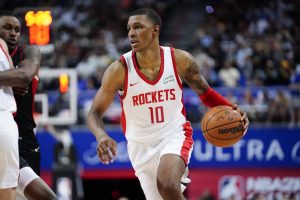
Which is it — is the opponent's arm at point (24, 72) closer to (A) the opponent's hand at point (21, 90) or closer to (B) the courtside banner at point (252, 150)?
(A) the opponent's hand at point (21, 90)

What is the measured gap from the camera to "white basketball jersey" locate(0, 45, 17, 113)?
17.6 ft

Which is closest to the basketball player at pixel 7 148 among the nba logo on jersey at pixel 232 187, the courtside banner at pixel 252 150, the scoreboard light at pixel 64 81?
the scoreboard light at pixel 64 81

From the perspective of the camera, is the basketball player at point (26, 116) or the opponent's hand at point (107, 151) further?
the basketball player at point (26, 116)

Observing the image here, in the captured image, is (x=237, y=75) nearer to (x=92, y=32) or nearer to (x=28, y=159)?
(x=92, y=32)

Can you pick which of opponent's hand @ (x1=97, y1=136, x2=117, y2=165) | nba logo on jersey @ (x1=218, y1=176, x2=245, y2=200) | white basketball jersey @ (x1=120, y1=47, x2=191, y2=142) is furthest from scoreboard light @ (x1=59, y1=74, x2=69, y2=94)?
opponent's hand @ (x1=97, y1=136, x2=117, y2=165)

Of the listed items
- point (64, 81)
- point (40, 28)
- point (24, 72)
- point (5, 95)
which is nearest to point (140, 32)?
point (24, 72)

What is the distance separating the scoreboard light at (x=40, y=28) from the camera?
13266 millimetres

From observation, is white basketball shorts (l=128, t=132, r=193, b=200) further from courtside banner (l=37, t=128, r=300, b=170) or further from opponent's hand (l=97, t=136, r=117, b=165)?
courtside banner (l=37, t=128, r=300, b=170)

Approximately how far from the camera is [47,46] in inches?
520

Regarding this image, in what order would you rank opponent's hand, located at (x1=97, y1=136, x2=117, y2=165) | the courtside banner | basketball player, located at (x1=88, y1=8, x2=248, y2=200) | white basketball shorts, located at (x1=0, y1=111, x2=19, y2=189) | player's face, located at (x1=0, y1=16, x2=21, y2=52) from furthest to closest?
the courtside banner
basketball player, located at (x1=88, y1=8, x2=248, y2=200)
player's face, located at (x1=0, y1=16, x2=21, y2=52)
opponent's hand, located at (x1=97, y1=136, x2=117, y2=165)
white basketball shorts, located at (x1=0, y1=111, x2=19, y2=189)

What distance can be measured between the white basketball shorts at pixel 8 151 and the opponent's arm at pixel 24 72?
10.0 inches

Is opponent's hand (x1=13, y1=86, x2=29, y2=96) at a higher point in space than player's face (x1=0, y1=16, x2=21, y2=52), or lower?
lower

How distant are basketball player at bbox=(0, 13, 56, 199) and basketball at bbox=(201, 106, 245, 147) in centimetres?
165

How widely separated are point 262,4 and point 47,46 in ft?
29.5
